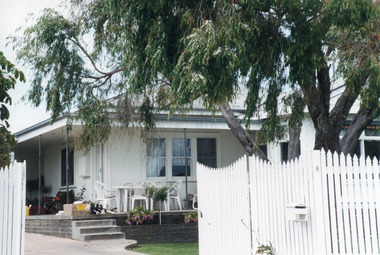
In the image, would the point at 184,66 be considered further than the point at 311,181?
Yes

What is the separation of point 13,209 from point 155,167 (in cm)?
1228

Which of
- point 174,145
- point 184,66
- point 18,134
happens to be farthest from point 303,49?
point 18,134

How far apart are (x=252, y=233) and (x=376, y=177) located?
2150mm

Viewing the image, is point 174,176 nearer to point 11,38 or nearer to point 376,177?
point 11,38

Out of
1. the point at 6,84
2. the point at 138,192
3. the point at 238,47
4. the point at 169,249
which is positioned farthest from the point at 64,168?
the point at 6,84

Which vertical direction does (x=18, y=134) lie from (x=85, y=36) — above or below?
below

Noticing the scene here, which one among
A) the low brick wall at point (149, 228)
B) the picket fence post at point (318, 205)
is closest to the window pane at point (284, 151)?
the low brick wall at point (149, 228)

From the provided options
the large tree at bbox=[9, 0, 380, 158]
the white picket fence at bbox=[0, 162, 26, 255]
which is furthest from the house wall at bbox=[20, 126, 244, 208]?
the white picket fence at bbox=[0, 162, 26, 255]

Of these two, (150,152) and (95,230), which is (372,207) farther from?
(150,152)

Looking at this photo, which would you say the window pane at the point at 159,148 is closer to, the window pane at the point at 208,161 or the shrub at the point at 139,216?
the window pane at the point at 208,161

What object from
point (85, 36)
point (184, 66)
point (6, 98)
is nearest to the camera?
point (6, 98)

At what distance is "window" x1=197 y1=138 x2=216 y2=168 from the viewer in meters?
20.7

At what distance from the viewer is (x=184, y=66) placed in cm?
901

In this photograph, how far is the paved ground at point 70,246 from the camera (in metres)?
12.5
